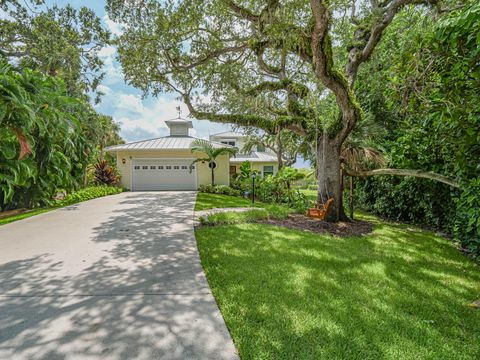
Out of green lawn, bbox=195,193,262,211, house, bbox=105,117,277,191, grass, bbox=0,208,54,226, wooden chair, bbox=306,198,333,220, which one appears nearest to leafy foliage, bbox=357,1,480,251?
wooden chair, bbox=306,198,333,220

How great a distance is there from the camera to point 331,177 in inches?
309

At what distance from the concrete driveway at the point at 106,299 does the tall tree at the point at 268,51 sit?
16.2ft

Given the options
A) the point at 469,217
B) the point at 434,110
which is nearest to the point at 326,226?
the point at 469,217

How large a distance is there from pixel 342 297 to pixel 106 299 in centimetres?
279

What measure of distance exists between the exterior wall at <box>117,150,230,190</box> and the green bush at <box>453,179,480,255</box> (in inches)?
535

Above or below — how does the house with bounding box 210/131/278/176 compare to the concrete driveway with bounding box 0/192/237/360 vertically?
above

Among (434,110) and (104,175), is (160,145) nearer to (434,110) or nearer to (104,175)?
(104,175)

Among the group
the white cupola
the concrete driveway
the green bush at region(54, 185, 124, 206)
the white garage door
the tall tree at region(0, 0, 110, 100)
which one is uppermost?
the tall tree at region(0, 0, 110, 100)

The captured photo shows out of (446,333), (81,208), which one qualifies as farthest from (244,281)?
(81,208)

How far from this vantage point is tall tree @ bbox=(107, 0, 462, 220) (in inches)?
237

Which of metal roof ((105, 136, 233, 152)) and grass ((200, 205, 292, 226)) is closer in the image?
grass ((200, 205, 292, 226))

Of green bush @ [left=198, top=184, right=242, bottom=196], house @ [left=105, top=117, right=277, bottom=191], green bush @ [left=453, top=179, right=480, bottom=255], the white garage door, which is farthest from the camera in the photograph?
the white garage door

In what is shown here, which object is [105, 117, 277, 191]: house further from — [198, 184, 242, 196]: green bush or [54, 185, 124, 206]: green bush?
[54, 185, 124, 206]: green bush

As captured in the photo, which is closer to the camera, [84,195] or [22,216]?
[22,216]
